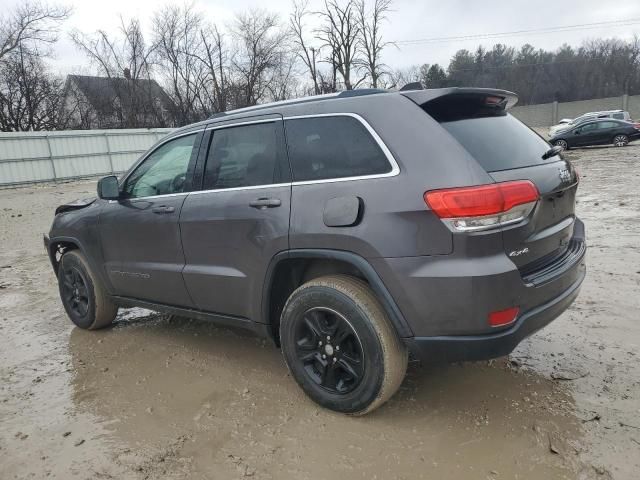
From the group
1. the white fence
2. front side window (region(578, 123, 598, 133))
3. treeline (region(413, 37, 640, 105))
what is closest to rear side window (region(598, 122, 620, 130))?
front side window (region(578, 123, 598, 133))

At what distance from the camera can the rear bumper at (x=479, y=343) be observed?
2465 millimetres

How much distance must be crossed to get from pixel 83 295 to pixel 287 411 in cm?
259

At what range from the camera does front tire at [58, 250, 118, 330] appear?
446 cm

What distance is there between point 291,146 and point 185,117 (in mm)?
39397

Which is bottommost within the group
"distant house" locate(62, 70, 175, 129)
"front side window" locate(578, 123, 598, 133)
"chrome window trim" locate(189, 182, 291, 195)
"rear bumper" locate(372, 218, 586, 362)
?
"rear bumper" locate(372, 218, 586, 362)

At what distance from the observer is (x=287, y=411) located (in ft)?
9.95

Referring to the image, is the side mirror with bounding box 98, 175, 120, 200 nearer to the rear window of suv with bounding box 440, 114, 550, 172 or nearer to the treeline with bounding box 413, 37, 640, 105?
the rear window of suv with bounding box 440, 114, 550, 172

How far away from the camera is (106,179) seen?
4.03m

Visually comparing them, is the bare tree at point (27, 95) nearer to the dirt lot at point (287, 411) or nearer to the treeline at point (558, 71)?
the dirt lot at point (287, 411)

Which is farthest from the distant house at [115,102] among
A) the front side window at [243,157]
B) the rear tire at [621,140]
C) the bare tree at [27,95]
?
the front side window at [243,157]

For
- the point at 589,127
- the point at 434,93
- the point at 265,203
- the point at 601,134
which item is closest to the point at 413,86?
the point at 434,93

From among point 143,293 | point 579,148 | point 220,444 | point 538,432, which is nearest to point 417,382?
point 538,432

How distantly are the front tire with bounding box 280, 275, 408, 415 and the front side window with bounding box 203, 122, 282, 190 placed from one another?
78 cm

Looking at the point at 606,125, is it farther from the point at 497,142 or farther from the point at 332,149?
the point at 332,149
